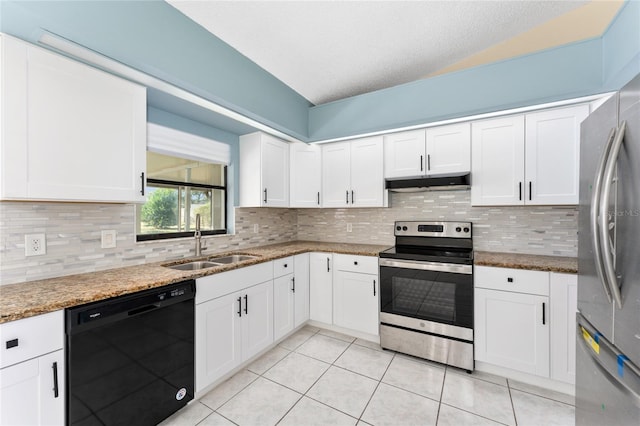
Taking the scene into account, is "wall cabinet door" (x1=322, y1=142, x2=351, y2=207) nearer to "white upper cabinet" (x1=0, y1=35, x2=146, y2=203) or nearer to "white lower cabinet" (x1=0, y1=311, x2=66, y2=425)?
"white upper cabinet" (x1=0, y1=35, x2=146, y2=203)

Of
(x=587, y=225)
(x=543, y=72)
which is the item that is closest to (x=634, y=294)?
(x=587, y=225)

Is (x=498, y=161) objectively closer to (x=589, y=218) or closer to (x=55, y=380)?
(x=589, y=218)

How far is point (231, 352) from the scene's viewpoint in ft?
6.80

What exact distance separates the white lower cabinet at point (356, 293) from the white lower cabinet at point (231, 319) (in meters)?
0.74

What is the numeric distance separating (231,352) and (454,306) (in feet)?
6.04

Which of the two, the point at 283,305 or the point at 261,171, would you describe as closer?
the point at 283,305

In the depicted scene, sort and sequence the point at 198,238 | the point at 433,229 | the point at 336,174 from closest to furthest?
the point at 198,238, the point at 433,229, the point at 336,174

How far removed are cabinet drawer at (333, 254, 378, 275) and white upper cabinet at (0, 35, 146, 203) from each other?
72.2 inches

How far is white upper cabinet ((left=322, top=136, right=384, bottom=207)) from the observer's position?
2.88 metres

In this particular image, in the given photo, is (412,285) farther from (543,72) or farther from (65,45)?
(65,45)

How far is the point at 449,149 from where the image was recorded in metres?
2.52

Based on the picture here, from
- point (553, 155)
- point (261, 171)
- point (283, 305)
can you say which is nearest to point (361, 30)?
point (261, 171)

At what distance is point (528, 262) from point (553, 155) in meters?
0.87

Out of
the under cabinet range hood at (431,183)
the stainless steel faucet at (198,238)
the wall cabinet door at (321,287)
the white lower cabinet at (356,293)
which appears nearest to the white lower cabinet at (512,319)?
the under cabinet range hood at (431,183)
